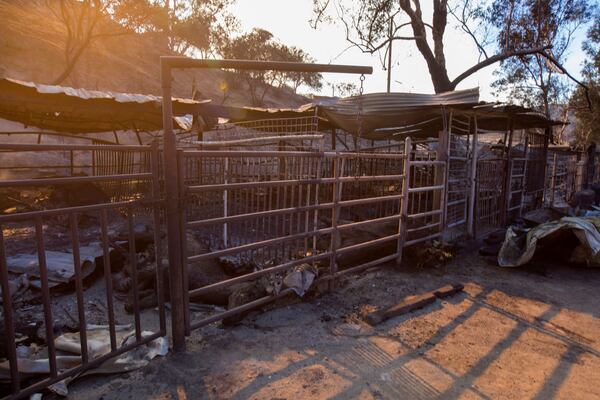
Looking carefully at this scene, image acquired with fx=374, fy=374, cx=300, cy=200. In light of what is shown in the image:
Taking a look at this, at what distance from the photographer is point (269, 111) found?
8.33m

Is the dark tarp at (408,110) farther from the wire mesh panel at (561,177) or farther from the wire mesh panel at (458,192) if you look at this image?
the wire mesh panel at (561,177)

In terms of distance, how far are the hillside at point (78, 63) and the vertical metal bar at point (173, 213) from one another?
24.9 m

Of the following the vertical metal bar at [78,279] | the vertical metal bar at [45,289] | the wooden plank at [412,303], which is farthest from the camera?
the wooden plank at [412,303]

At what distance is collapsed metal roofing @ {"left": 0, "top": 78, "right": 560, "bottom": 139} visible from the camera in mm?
6065

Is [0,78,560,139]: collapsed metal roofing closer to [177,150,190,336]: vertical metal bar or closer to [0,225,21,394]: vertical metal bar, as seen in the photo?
[177,150,190,336]: vertical metal bar

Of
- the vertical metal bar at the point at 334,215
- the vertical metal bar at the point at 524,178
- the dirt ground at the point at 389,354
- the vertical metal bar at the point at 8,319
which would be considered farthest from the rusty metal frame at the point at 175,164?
the vertical metal bar at the point at 524,178

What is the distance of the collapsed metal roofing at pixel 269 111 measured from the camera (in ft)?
19.9

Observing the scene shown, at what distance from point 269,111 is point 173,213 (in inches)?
228

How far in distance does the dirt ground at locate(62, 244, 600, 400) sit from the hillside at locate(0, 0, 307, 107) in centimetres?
2529

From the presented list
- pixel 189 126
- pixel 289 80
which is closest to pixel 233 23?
pixel 289 80

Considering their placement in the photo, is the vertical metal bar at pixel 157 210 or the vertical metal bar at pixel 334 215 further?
the vertical metal bar at pixel 334 215

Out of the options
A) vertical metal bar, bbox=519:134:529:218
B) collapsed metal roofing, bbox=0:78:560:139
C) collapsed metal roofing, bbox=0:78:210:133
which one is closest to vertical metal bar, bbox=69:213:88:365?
collapsed metal roofing, bbox=0:78:560:139

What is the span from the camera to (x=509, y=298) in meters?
4.61

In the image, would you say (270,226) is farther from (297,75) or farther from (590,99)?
(297,75)
